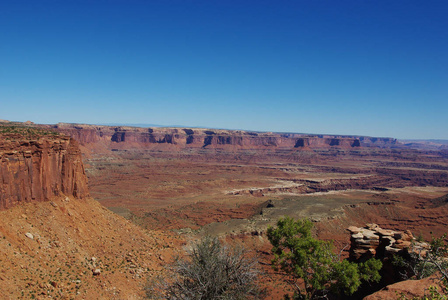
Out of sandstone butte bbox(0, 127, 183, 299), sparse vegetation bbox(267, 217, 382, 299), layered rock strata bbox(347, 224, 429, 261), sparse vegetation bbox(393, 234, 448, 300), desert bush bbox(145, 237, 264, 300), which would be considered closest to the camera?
desert bush bbox(145, 237, 264, 300)

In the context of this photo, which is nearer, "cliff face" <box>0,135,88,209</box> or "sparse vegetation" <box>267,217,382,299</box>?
"sparse vegetation" <box>267,217,382,299</box>

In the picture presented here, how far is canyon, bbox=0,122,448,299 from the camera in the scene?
17.8 metres

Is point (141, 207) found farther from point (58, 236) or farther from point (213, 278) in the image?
point (213, 278)

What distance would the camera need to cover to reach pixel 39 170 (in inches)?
806

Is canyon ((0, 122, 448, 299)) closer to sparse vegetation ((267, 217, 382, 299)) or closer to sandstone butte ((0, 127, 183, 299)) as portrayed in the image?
sandstone butte ((0, 127, 183, 299))

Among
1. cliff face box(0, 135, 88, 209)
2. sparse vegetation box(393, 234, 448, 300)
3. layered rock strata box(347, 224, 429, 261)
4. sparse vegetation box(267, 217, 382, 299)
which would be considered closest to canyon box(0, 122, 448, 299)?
cliff face box(0, 135, 88, 209)

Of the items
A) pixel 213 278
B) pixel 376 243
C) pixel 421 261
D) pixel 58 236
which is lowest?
Result: pixel 58 236

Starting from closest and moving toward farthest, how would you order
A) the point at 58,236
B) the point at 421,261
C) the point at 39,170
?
the point at 421,261 < the point at 58,236 < the point at 39,170

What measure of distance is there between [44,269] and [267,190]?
252 feet

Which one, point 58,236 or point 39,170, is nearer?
point 58,236

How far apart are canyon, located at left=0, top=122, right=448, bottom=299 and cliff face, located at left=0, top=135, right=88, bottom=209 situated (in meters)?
0.08

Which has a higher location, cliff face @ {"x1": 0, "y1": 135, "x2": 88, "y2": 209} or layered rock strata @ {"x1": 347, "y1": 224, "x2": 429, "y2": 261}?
cliff face @ {"x1": 0, "y1": 135, "x2": 88, "y2": 209}

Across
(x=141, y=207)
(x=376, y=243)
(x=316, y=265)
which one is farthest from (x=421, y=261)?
(x=141, y=207)

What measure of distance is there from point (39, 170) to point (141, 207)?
39.8 m
